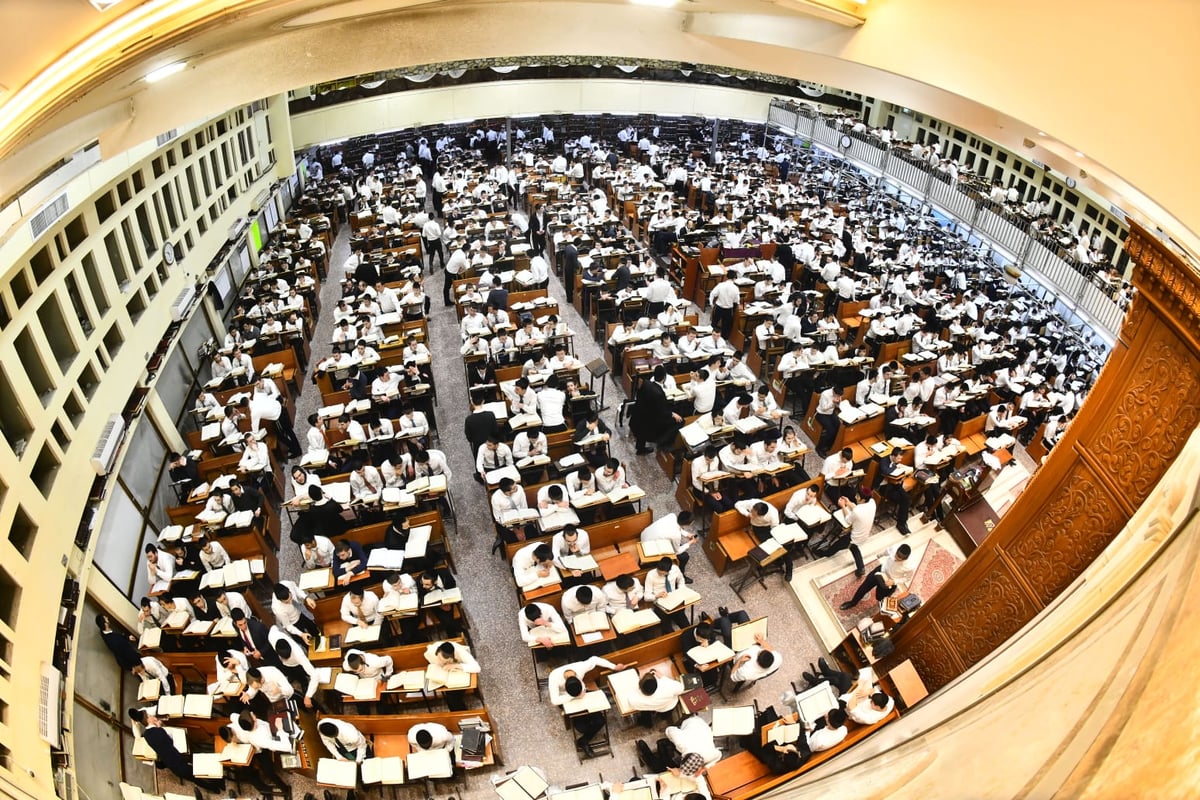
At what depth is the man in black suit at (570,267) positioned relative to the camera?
626 inches

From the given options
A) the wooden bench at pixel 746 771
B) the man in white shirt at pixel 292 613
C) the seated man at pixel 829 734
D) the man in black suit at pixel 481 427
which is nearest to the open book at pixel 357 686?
the man in white shirt at pixel 292 613

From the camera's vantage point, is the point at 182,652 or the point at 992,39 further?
the point at 182,652

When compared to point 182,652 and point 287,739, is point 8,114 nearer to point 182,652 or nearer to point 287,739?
point 287,739

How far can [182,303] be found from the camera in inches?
455

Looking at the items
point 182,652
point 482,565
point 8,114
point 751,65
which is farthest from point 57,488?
point 751,65

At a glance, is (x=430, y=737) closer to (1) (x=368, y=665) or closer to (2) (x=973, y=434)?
(1) (x=368, y=665)

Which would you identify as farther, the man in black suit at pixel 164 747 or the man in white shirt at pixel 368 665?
the man in white shirt at pixel 368 665

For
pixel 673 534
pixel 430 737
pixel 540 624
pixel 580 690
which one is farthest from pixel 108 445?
pixel 673 534

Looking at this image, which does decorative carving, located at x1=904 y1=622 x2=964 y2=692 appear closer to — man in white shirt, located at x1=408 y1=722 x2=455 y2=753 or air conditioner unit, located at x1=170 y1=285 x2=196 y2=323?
man in white shirt, located at x1=408 y1=722 x2=455 y2=753

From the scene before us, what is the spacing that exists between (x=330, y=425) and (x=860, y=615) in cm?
877

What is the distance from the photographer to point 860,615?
8.48 metres

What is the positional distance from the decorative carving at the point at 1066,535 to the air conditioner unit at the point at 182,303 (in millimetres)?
12772

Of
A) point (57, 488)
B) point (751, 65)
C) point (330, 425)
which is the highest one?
point (330, 425)

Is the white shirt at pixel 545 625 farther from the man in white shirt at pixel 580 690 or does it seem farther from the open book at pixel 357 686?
the open book at pixel 357 686
